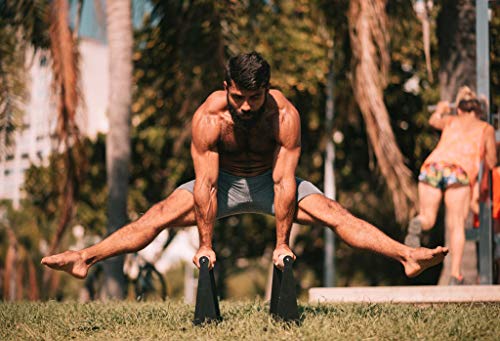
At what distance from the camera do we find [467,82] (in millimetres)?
11641

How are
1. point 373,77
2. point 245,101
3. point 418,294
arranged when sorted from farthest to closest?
point 373,77
point 418,294
point 245,101

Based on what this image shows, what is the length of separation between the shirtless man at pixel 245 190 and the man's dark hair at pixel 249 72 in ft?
0.04

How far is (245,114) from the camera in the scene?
17.3ft

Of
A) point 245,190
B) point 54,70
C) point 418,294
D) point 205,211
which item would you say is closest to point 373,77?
point 418,294

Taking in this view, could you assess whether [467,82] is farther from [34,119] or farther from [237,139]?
[34,119]

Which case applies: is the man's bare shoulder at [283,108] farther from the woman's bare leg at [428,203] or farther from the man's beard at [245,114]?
the woman's bare leg at [428,203]

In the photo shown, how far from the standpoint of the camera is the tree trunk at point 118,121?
11.1 meters

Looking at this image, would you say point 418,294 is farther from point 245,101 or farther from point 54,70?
→ point 54,70

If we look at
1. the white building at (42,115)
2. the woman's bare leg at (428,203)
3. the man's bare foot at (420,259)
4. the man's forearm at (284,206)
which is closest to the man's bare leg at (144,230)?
the man's forearm at (284,206)

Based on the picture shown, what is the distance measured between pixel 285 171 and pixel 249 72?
0.72m

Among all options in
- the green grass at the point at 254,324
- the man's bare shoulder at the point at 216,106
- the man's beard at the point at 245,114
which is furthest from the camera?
the man's bare shoulder at the point at 216,106

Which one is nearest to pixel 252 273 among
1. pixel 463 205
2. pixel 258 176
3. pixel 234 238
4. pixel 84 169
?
pixel 234 238

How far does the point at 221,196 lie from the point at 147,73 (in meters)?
11.7

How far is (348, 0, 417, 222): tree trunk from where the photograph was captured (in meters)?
10.2
